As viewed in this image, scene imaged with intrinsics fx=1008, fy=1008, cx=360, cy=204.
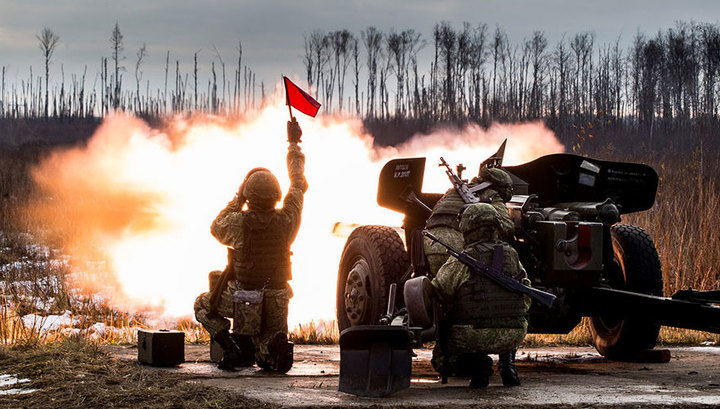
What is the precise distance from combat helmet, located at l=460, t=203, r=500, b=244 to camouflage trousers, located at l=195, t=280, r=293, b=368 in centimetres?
237

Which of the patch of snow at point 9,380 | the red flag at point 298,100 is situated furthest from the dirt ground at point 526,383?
the red flag at point 298,100

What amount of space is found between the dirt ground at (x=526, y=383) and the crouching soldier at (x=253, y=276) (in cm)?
30

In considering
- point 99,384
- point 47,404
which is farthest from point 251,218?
point 47,404

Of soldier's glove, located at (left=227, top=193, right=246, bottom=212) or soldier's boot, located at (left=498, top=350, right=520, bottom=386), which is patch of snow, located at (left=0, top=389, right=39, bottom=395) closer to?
soldier's glove, located at (left=227, top=193, right=246, bottom=212)

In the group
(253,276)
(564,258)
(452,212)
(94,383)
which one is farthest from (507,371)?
(94,383)

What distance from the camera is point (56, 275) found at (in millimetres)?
25047

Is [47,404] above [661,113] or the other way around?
the other way around

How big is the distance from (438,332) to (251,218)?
243 cm

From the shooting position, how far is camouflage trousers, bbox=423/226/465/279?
9422 millimetres

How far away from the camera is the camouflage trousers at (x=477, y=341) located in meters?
8.42

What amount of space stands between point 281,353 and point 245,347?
72 cm

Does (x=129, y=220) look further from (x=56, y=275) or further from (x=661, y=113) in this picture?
(x=661, y=113)

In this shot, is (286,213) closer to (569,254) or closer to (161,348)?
(161,348)

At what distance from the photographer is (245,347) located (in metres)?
10.2
